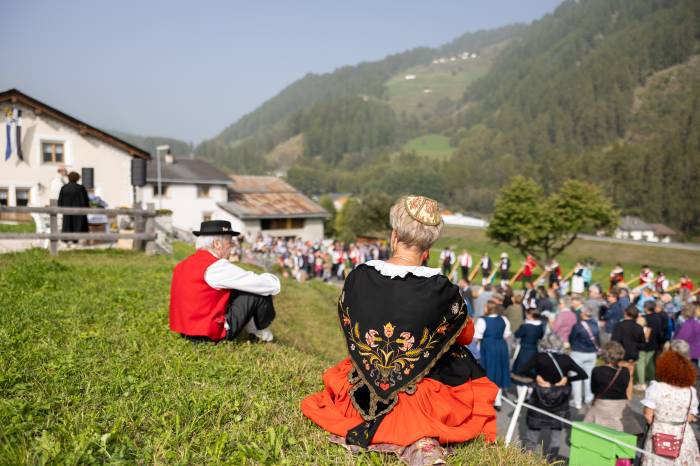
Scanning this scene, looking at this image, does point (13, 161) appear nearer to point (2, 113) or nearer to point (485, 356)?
point (2, 113)

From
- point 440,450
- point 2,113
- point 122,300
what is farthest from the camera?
point 2,113

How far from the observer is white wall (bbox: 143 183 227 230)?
48656 mm

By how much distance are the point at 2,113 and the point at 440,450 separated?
28.7 m

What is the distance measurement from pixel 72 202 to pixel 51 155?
1782cm

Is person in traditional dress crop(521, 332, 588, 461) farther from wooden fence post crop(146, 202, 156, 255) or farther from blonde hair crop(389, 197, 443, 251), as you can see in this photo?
wooden fence post crop(146, 202, 156, 255)

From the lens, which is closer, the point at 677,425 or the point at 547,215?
the point at 677,425

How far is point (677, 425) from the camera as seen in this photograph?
16.7 feet

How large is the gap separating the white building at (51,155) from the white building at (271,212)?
2198 cm

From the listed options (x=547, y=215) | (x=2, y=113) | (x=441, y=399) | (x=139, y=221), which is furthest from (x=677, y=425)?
(x=547, y=215)

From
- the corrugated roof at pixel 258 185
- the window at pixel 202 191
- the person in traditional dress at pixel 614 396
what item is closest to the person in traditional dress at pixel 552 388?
the person in traditional dress at pixel 614 396

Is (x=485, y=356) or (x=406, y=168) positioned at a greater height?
(x=406, y=168)

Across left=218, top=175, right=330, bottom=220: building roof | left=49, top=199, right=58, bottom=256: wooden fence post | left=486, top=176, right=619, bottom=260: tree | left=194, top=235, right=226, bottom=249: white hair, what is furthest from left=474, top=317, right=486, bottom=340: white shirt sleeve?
left=486, top=176, right=619, bottom=260: tree

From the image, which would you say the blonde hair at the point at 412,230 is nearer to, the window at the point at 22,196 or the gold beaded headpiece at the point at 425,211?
the gold beaded headpiece at the point at 425,211

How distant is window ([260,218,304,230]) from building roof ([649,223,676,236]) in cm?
7880
